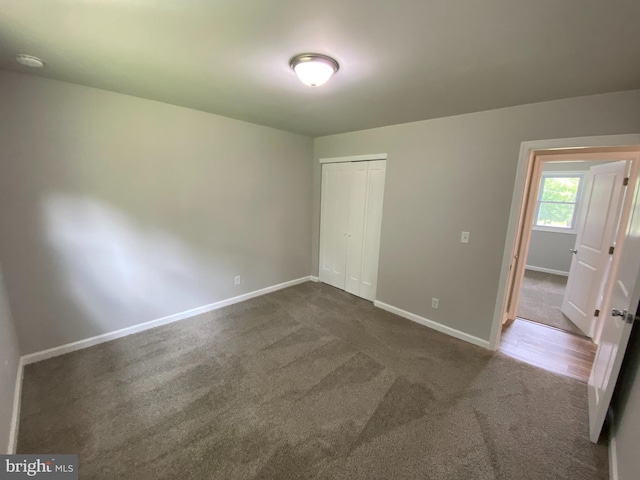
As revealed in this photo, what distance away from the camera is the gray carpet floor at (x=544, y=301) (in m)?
3.39

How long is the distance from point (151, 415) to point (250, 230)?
2.28m

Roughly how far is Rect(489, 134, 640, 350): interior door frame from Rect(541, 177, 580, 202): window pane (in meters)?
3.40

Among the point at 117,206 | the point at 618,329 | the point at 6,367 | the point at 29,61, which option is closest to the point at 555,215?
the point at 618,329

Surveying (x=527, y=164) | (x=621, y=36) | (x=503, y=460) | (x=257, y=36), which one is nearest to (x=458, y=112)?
(x=527, y=164)

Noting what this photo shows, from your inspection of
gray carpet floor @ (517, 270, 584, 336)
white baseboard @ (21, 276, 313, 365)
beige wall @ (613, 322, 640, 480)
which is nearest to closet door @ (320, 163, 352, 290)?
→ white baseboard @ (21, 276, 313, 365)

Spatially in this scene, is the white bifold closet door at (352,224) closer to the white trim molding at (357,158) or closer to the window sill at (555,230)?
the white trim molding at (357,158)

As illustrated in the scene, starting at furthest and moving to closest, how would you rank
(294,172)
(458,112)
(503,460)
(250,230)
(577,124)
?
(294,172) → (250,230) → (458,112) → (577,124) → (503,460)

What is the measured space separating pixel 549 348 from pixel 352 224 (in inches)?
105

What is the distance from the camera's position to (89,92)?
7.48 ft

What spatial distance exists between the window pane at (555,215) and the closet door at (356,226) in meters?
4.67

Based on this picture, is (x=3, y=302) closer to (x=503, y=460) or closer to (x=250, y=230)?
(x=250, y=230)

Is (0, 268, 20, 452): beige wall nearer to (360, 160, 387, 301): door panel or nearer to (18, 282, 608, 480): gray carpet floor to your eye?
(18, 282, 608, 480): gray carpet floor

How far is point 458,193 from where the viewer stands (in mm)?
2777

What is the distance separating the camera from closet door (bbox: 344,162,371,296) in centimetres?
371
